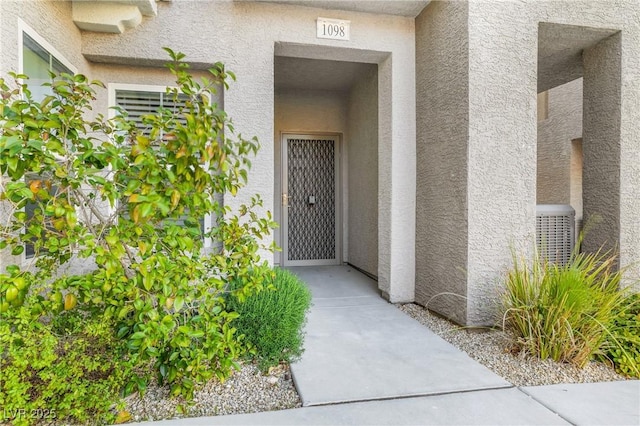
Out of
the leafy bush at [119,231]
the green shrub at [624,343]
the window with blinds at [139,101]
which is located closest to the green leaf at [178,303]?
the leafy bush at [119,231]

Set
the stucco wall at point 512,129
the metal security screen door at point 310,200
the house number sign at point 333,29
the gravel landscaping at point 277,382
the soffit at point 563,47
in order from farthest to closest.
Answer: the metal security screen door at point 310,200 → the house number sign at point 333,29 → the soffit at point 563,47 → the stucco wall at point 512,129 → the gravel landscaping at point 277,382

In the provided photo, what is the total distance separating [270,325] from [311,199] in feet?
15.2

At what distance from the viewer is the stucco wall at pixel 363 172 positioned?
607cm

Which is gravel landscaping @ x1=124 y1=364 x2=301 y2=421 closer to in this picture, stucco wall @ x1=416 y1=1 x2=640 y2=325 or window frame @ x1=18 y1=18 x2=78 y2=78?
stucco wall @ x1=416 y1=1 x2=640 y2=325

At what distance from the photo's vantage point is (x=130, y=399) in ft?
8.35

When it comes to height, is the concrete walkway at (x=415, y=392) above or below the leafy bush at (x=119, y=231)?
below

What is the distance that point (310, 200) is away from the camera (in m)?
7.48

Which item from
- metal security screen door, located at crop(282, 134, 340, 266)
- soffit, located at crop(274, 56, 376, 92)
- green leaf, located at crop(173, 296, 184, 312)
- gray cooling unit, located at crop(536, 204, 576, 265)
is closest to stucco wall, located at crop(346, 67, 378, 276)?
soffit, located at crop(274, 56, 376, 92)

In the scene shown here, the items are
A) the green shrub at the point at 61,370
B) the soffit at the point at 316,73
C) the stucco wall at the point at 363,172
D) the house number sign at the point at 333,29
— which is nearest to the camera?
the green shrub at the point at 61,370

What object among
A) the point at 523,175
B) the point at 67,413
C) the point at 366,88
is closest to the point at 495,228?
the point at 523,175

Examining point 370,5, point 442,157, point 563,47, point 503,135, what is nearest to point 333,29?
point 370,5

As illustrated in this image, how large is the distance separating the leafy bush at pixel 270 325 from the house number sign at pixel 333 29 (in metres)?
3.35

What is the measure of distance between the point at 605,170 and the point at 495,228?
1.70 metres

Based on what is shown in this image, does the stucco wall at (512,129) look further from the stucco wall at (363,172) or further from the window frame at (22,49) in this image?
the window frame at (22,49)
